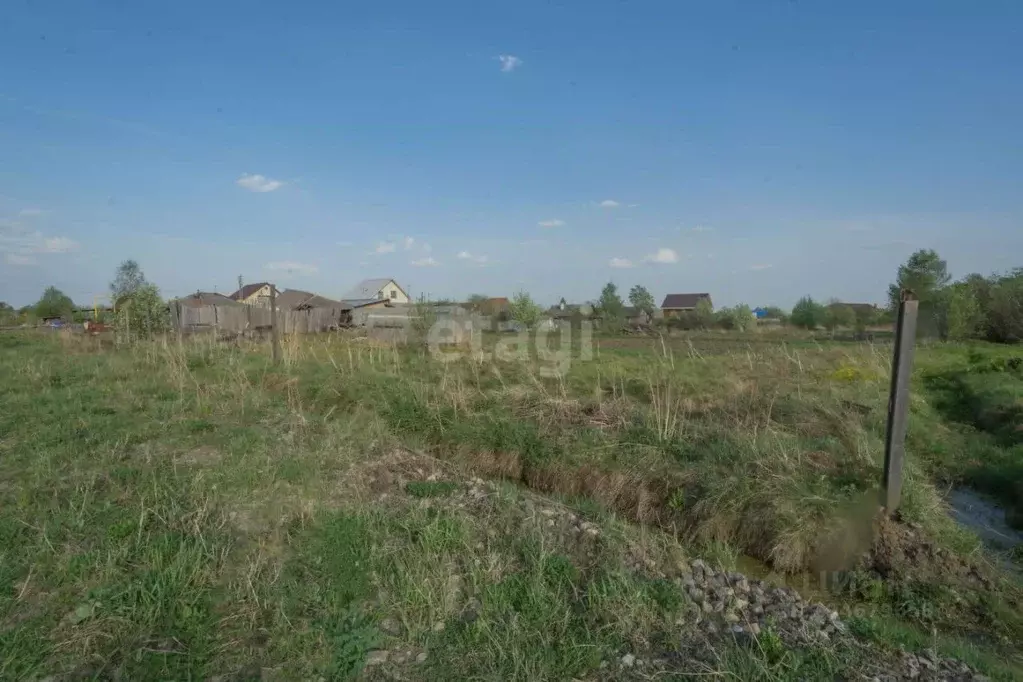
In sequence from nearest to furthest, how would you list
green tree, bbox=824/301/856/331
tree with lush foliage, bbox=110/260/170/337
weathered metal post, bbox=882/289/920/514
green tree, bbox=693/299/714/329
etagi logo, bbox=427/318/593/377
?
1. weathered metal post, bbox=882/289/920/514
2. etagi logo, bbox=427/318/593/377
3. tree with lush foliage, bbox=110/260/170/337
4. green tree, bbox=824/301/856/331
5. green tree, bbox=693/299/714/329

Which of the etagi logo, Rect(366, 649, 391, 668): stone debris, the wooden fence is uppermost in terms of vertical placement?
the wooden fence

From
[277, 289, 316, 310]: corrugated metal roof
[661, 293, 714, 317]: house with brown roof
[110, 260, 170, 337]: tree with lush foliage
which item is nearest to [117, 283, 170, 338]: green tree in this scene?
[110, 260, 170, 337]: tree with lush foliage

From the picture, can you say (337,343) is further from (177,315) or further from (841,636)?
(841,636)

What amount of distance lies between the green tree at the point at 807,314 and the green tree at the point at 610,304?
11.2 metres

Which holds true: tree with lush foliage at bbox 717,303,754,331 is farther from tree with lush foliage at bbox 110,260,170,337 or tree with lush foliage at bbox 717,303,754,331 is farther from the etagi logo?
tree with lush foliage at bbox 110,260,170,337

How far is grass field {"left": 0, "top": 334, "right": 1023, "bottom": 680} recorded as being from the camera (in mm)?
3006

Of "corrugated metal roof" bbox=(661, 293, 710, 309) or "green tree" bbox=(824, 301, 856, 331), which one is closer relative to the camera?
"green tree" bbox=(824, 301, 856, 331)

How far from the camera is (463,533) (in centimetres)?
420

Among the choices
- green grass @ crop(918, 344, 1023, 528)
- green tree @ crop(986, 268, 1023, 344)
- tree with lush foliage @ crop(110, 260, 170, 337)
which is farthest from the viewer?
green tree @ crop(986, 268, 1023, 344)

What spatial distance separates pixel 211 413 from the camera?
301 inches

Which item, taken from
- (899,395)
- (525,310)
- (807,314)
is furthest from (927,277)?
(899,395)

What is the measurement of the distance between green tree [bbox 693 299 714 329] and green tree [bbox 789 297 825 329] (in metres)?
5.29

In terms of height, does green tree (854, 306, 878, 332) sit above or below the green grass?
above

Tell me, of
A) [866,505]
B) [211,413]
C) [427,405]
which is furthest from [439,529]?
[211,413]
